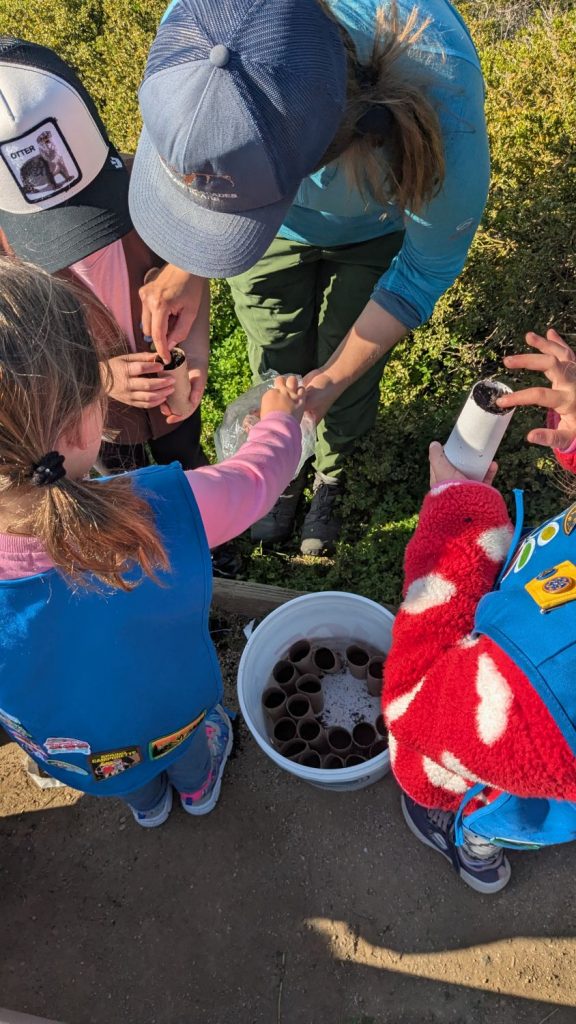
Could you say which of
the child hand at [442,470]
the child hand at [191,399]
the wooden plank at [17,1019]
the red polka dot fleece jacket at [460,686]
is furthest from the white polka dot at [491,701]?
the wooden plank at [17,1019]

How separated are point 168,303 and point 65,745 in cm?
127

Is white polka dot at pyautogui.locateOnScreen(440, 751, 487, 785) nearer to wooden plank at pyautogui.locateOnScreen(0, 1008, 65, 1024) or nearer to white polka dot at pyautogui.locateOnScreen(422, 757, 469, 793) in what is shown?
white polka dot at pyautogui.locateOnScreen(422, 757, 469, 793)

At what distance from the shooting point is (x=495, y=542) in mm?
1626

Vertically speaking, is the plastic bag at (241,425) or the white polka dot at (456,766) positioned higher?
the white polka dot at (456,766)

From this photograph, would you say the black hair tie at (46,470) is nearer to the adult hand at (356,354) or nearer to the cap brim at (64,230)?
the cap brim at (64,230)

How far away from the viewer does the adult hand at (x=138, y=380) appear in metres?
1.97

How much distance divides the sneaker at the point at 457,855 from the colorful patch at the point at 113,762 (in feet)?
3.48

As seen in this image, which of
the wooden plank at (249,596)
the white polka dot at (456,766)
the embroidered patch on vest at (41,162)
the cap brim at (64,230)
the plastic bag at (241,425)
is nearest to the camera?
the white polka dot at (456,766)

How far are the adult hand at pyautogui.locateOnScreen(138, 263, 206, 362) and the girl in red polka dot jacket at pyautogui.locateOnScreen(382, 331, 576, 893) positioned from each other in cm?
89

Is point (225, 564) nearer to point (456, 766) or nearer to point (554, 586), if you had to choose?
point (456, 766)

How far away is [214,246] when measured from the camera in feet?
4.84

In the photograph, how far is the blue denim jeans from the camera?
6.89ft

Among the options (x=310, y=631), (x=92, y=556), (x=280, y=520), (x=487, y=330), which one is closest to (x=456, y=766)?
(x=92, y=556)

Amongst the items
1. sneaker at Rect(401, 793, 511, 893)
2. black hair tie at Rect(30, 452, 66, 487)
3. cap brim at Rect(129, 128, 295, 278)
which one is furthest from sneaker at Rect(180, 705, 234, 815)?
cap brim at Rect(129, 128, 295, 278)
